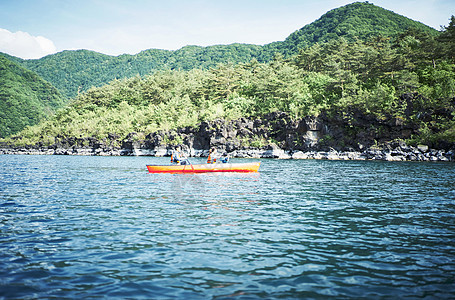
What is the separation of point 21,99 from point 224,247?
173 meters

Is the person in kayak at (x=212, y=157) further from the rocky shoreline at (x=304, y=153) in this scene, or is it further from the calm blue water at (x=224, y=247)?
the rocky shoreline at (x=304, y=153)

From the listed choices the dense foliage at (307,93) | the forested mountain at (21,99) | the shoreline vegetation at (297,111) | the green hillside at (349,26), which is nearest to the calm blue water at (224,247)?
the shoreline vegetation at (297,111)

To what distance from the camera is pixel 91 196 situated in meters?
16.2

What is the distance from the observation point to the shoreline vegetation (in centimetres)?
5722

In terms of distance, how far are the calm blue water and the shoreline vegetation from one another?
47754 millimetres

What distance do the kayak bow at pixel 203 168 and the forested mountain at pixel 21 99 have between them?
135477 millimetres

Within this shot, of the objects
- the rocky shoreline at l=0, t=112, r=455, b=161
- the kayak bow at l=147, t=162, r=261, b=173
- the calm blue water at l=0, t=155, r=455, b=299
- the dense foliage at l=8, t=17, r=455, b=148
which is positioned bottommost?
the calm blue water at l=0, t=155, r=455, b=299

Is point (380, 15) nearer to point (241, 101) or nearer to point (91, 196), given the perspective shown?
point (241, 101)

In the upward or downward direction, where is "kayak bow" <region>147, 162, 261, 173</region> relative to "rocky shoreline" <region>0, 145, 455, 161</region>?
downward

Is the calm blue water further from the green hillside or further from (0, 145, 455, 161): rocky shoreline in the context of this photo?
the green hillside

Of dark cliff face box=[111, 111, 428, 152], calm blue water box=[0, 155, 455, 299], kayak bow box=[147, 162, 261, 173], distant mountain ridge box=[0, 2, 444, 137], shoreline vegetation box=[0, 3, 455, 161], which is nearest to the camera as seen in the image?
calm blue water box=[0, 155, 455, 299]

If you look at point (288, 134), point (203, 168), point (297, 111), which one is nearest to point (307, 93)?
point (297, 111)

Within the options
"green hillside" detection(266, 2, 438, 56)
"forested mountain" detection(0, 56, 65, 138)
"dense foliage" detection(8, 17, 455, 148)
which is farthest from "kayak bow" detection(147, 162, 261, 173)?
"forested mountain" detection(0, 56, 65, 138)

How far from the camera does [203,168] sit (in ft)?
94.4
